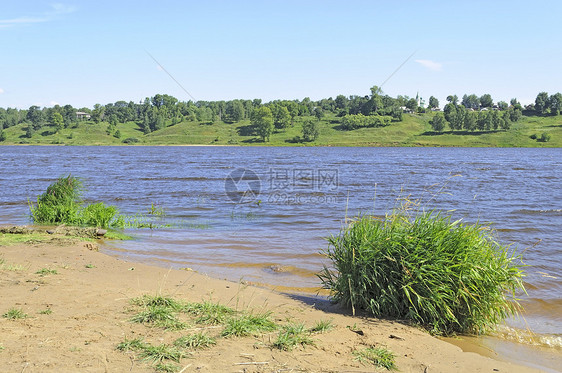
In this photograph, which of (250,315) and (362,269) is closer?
(250,315)

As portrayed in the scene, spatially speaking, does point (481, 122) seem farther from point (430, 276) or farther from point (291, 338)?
point (291, 338)

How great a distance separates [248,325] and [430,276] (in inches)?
101

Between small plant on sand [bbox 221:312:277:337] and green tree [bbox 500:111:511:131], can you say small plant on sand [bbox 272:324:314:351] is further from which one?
green tree [bbox 500:111:511:131]

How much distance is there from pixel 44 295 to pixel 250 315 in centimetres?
311

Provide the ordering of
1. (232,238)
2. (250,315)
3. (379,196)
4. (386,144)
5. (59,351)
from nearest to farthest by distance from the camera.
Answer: (59,351), (250,315), (232,238), (379,196), (386,144)

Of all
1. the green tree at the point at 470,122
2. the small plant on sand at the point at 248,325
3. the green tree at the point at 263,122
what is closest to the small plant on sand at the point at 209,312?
the small plant on sand at the point at 248,325

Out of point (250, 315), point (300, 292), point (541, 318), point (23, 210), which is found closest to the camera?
point (250, 315)

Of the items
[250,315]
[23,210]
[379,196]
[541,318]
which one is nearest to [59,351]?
[250,315]

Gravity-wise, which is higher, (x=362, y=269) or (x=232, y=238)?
(x=362, y=269)

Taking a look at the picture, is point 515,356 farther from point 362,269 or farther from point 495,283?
point 362,269

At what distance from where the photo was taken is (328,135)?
15662cm

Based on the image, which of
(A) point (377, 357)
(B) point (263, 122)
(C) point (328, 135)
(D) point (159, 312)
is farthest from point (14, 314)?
(C) point (328, 135)

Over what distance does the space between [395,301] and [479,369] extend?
1.46m

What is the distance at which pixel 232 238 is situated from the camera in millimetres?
14289
